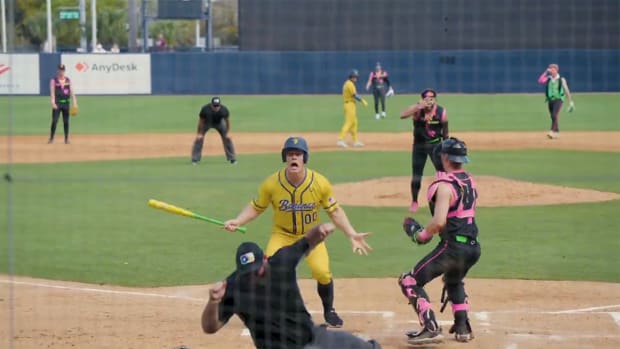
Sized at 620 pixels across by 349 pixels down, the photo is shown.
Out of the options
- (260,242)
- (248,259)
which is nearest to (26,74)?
(260,242)

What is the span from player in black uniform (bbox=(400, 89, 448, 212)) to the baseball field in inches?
38.5

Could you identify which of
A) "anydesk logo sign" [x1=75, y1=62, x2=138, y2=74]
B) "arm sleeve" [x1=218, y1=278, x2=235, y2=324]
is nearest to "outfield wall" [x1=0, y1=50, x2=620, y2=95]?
"anydesk logo sign" [x1=75, y1=62, x2=138, y2=74]

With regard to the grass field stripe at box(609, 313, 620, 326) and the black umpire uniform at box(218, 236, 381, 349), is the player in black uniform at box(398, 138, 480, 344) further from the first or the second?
the black umpire uniform at box(218, 236, 381, 349)

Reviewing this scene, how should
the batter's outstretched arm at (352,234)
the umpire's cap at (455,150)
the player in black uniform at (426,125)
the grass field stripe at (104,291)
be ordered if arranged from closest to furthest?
the batter's outstretched arm at (352,234), the umpire's cap at (455,150), the grass field stripe at (104,291), the player in black uniform at (426,125)

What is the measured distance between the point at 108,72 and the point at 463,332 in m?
35.2

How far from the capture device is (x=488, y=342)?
9.55 meters

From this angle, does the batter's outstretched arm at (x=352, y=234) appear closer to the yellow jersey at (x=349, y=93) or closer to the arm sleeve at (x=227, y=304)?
the arm sleeve at (x=227, y=304)

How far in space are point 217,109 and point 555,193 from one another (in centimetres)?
798

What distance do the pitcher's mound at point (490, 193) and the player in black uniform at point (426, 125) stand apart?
4.77 feet

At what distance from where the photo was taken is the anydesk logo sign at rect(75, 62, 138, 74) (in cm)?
4219

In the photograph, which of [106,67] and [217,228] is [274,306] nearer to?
[217,228]

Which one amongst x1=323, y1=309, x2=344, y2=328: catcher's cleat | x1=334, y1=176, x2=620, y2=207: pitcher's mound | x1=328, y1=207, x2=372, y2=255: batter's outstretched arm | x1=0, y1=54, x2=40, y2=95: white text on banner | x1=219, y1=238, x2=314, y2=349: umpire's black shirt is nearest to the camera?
x1=219, y1=238, x2=314, y2=349: umpire's black shirt

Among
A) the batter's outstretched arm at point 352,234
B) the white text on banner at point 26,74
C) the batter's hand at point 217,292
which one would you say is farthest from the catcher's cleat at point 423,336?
the white text on banner at point 26,74

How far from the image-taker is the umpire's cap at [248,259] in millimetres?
7105
